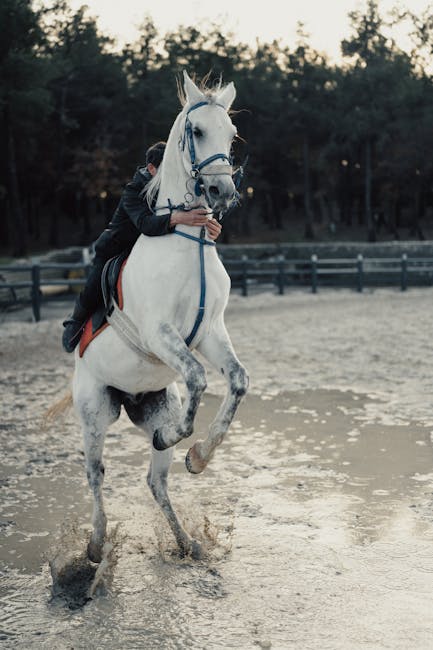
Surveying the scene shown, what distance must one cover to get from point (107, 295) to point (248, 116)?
46424 mm

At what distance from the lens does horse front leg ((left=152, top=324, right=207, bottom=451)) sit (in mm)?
4336

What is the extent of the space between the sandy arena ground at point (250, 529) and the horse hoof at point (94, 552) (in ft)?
0.20

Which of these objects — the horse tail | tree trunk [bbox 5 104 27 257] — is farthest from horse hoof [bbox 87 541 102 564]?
tree trunk [bbox 5 104 27 257]

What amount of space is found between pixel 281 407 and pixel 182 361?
5068 millimetres

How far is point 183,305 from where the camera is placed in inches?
177

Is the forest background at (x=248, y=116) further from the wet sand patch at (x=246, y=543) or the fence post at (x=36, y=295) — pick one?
the wet sand patch at (x=246, y=543)

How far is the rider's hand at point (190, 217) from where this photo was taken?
456cm

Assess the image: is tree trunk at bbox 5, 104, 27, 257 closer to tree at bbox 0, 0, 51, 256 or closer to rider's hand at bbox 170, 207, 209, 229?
tree at bbox 0, 0, 51, 256

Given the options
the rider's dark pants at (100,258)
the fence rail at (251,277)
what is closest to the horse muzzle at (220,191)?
the rider's dark pants at (100,258)

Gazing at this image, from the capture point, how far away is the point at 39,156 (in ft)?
164

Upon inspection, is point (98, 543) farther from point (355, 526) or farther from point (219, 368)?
point (355, 526)

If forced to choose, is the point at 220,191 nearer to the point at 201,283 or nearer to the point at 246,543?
the point at 201,283

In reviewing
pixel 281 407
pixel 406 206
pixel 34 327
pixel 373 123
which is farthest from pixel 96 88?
pixel 281 407

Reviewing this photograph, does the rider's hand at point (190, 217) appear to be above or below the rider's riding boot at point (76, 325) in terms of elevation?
above
